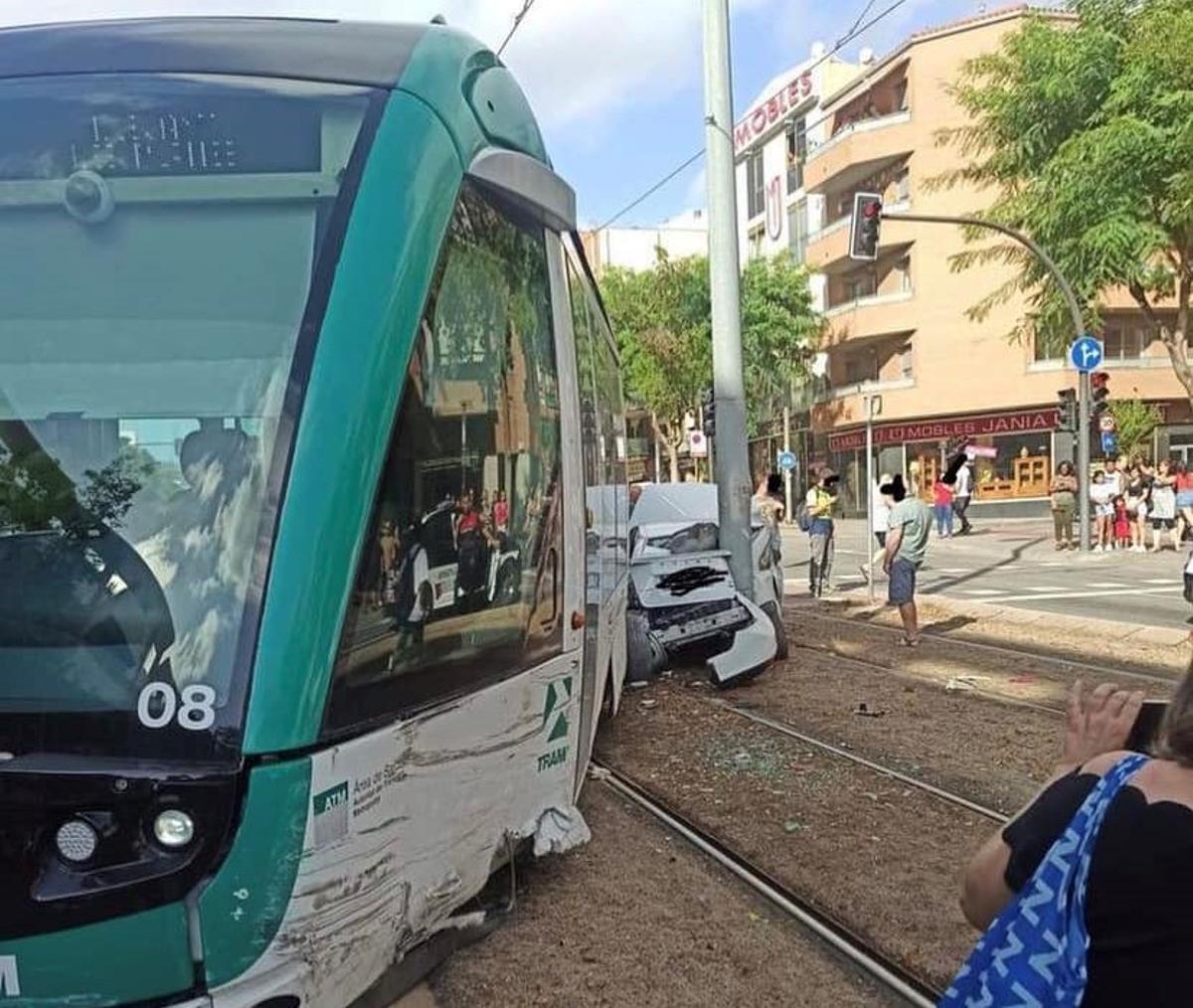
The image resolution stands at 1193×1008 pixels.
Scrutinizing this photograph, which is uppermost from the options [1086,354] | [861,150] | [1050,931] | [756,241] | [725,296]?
[861,150]

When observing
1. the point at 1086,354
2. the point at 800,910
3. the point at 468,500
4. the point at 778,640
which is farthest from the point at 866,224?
the point at 468,500

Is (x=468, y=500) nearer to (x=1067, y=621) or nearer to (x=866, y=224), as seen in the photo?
(x=1067, y=621)

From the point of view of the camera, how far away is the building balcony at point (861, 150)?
3984 centimetres

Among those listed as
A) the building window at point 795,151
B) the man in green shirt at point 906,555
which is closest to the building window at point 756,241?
the building window at point 795,151

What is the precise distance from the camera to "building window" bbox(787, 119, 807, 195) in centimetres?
4886

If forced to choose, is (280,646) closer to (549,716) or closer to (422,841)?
(422,841)

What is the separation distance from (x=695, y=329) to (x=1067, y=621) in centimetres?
3251

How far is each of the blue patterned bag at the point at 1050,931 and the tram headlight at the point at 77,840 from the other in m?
1.79

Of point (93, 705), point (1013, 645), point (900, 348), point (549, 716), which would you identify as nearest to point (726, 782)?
point (549, 716)

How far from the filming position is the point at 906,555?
11336mm

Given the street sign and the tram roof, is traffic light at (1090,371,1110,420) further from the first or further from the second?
the tram roof

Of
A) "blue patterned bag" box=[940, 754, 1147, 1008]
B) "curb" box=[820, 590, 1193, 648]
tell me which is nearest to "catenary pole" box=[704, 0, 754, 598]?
"curb" box=[820, 590, 1193, 648]

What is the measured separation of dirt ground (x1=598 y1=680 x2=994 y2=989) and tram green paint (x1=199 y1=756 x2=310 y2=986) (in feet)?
7.86

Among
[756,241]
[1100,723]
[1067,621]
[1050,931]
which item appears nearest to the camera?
[1050,931]
